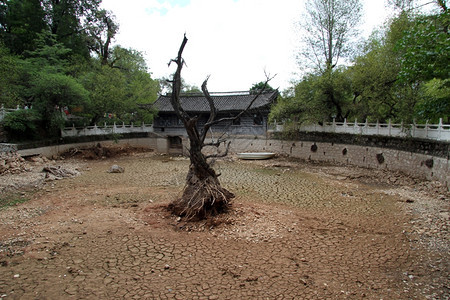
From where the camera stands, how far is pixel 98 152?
74.9ft

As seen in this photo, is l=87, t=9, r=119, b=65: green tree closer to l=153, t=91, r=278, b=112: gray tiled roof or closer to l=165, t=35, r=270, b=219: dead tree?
l=153, t=91, r=278, b=112: gray tiled roof

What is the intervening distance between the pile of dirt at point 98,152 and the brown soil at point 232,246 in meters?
8.93

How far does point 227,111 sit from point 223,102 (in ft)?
4.39

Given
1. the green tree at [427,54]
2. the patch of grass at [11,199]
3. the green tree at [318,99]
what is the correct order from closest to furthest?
the green tree at [427,54] → the patch of grass at [11,199] → the green tree at [318,99]

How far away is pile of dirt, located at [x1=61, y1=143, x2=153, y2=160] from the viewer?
21831 millimetres

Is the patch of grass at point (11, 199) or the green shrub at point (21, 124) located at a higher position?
the green shrub at point (21, 124)

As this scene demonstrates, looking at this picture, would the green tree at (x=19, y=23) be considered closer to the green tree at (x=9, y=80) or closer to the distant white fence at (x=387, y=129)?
the green tree at (x=9, y=80)

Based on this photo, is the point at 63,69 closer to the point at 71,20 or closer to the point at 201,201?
the point at 71,20

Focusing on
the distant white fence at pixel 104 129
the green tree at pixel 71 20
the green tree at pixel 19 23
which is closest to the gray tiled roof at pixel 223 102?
the distant white fence at pixel 104 129

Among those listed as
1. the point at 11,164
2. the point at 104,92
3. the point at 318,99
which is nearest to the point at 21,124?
the point at 11,164

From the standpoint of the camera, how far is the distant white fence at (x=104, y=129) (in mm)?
23022

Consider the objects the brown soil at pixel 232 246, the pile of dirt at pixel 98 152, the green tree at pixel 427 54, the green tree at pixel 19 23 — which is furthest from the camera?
the green tree at pixel 19 23

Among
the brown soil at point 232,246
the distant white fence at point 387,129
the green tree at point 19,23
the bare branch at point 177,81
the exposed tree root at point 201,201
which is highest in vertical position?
the green tree at point 19,23

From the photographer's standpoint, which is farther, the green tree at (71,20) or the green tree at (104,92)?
the green tree at (71,20)
